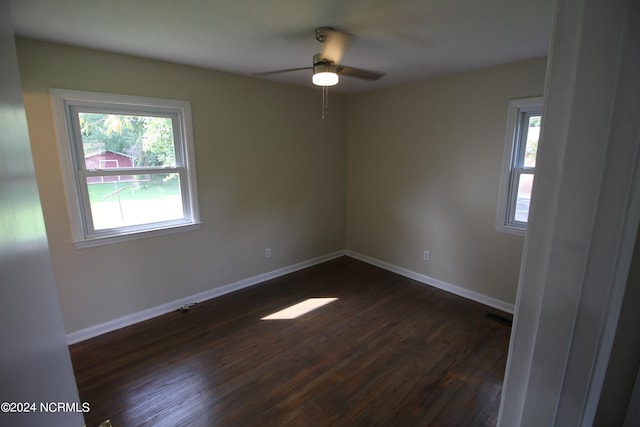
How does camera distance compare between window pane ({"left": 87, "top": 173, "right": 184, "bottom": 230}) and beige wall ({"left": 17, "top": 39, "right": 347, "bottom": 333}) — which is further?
window pane ({"left": 87, "top": 173, "right": 184, "bottom": 230})

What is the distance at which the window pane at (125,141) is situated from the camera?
2.51m

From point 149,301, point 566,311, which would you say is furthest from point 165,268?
point 566,311

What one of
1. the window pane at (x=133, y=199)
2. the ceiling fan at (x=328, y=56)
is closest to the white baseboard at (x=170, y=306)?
the window pane at (x=133, y=199)

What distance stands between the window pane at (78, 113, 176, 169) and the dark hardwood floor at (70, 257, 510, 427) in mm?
1608

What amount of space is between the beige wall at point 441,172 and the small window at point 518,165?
0.08 metres

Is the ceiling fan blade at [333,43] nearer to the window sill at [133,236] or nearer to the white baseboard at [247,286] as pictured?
the window sill at [133,236]

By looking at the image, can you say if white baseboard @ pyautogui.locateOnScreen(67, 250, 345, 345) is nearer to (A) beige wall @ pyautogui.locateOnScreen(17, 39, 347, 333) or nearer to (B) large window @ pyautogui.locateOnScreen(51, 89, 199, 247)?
(A) beige wall @ pyautogui.locateOnScreen(17, 39, 347, 333)

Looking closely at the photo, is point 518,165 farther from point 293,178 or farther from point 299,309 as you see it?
point 299,309

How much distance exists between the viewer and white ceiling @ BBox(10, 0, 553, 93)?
1.67 meters

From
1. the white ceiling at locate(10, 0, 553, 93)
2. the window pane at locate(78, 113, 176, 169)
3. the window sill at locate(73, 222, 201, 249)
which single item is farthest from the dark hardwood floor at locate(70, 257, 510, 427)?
the white ceiling at locate(10, 0, 553, 93)

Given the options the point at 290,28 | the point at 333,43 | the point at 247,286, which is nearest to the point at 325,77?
the point at 333,43

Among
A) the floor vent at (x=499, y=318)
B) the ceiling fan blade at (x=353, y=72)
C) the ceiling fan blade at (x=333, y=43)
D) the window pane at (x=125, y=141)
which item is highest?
the ceiling fan blade at (x=333, y=43)

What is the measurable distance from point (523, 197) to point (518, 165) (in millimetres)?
332

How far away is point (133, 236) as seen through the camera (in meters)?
Result: 2.77
